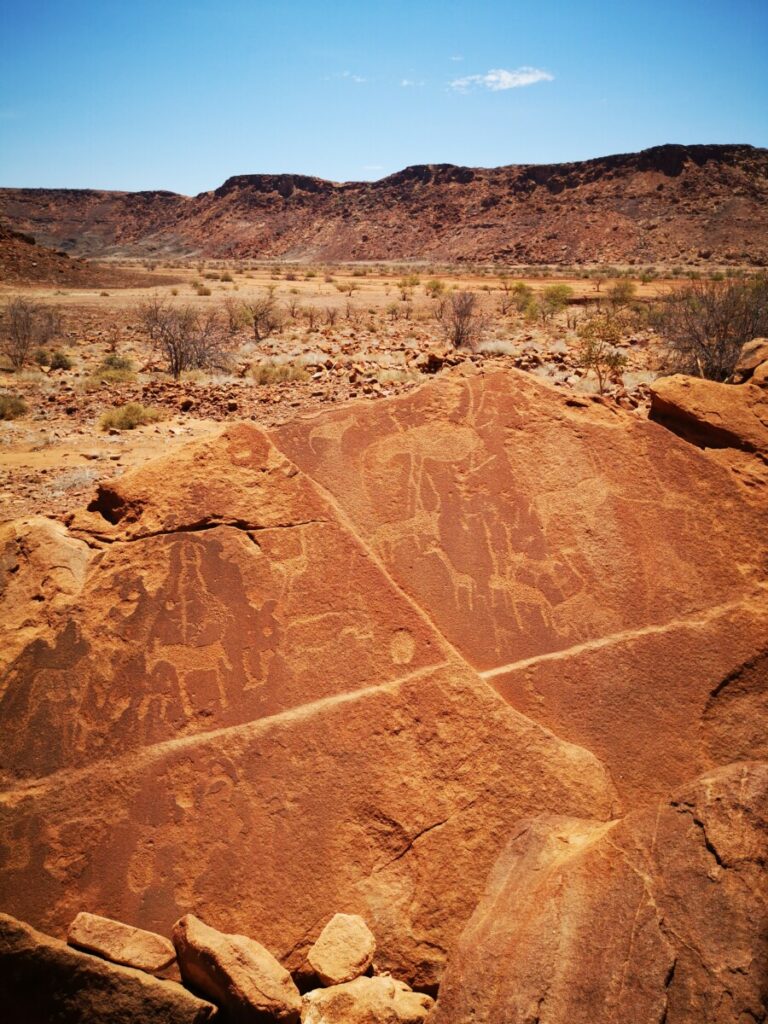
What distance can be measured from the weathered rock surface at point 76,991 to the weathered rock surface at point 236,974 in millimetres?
96

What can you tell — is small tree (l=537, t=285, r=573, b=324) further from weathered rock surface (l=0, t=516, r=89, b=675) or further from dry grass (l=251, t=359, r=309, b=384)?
weathered rock surface (l=0, t=516, r=89, b=675)

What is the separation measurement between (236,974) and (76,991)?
569 mm

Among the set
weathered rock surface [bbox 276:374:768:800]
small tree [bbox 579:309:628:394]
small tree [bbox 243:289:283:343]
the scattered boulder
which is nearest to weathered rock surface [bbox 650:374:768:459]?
weathered rock surface [bbox 276:374:768:800]

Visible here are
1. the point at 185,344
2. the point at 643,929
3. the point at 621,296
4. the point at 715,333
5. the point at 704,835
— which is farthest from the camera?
the point at 621,296

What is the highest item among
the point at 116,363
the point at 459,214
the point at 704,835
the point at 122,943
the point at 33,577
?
the point at 459,214

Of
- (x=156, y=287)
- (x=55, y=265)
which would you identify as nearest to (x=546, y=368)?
(x=156, y=287)

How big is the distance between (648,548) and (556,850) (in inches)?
75.0

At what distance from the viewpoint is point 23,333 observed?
50.1 ft

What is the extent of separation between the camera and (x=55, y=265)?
102 feet

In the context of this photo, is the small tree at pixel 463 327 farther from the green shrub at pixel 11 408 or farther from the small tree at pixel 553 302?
the green shrub at pixel 11 408

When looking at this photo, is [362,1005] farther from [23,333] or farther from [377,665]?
[23,333]

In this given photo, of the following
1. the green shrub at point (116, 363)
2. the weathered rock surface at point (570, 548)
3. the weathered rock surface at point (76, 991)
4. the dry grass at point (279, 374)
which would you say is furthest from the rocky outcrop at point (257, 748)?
the green shrub at point (116, 363)

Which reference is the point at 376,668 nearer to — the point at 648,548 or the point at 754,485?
the point at 648,548

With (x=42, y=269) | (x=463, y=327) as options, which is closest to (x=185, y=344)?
(x=463, y=327)
